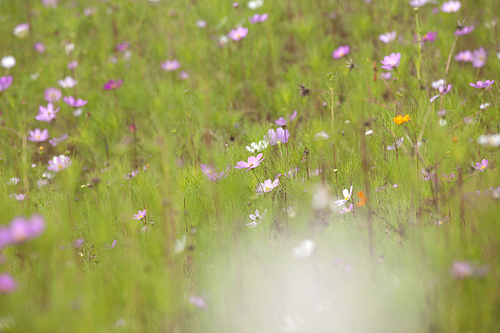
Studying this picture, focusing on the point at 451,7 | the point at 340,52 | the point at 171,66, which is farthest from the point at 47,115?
the point at 451,7

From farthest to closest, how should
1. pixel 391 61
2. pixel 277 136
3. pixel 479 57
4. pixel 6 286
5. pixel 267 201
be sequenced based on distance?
1. pixel 479 57
2. pixel 391 61
3. pixel 277 136
4. pixel 267 201
5. pixel 6 286

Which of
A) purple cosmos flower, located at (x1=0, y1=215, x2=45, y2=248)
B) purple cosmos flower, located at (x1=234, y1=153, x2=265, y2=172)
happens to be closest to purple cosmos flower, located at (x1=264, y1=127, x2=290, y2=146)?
purple cosmos flower, located at (x1=234, y1=153, x2=265, y2=172)

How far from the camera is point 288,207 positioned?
4.20 feet

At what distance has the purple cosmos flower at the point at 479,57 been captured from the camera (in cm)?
193

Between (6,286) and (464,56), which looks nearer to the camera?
(6,286)

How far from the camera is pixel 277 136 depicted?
4.83ft

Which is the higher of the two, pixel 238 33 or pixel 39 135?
pixel 238 33

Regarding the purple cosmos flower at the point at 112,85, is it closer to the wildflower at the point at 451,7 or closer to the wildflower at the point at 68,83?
the wildflower at the point at 68,83

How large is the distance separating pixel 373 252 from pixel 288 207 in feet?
1.14

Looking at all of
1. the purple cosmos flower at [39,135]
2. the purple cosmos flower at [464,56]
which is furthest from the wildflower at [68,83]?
the purple cosmos flower at [464,56]

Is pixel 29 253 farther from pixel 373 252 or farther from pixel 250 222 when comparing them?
pixel 373 252

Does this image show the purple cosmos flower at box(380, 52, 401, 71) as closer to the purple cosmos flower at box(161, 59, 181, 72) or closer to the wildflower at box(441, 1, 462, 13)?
the wildflower at box(441, 1, 462, 13)

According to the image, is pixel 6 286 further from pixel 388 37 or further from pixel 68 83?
pixel 388 37

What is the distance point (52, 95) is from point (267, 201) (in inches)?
63.1
